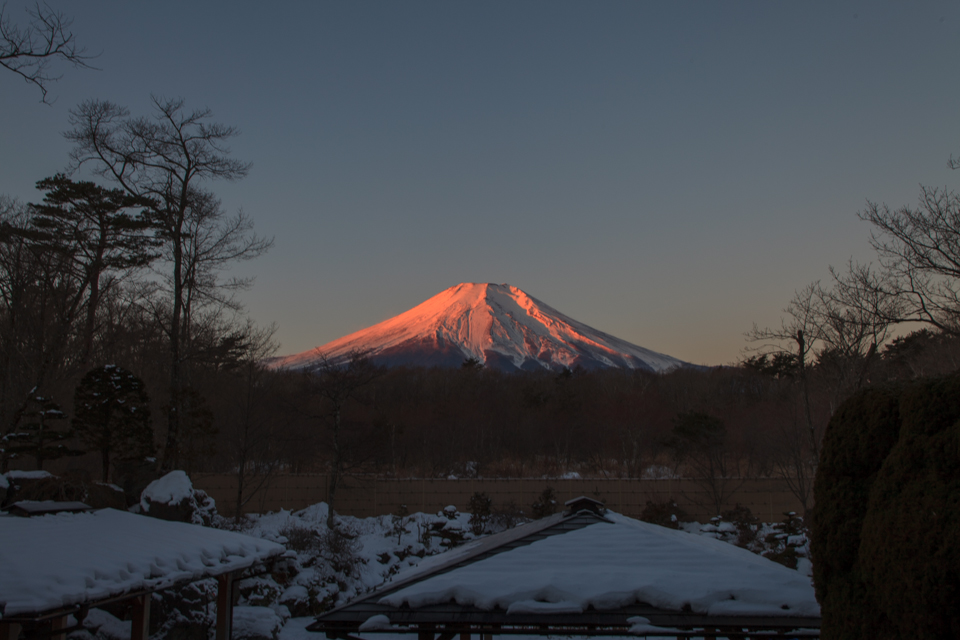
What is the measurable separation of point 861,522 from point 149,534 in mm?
8370

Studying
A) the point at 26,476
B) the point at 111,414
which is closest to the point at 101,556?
the point at 26,476

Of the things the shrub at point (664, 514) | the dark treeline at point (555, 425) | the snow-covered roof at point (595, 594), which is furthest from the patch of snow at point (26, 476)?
the shrub at point (664, 514)

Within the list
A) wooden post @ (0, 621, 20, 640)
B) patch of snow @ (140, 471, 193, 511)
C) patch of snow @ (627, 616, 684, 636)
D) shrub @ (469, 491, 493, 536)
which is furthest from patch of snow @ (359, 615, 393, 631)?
shrub @ (469, 491, 493, 536)

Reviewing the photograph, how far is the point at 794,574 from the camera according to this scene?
5.54 metres

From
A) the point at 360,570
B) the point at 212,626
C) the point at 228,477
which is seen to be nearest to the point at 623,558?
the point at 212,626

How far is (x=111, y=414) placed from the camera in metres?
13.1

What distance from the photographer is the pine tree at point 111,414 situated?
13.0 m

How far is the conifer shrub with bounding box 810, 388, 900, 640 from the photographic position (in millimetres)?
3850

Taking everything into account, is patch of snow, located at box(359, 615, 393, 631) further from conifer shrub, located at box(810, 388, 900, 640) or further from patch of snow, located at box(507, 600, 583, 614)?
conifer shrub, located at box(810, 388, 900, 640)

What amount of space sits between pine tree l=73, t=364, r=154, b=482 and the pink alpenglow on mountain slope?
68.5m

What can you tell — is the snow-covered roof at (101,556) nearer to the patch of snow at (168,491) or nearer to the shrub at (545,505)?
the patch of snow at (168,491)

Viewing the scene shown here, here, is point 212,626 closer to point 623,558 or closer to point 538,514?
point 623,558

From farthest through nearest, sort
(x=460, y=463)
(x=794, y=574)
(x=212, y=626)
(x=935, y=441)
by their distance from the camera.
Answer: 1. (x=460, y=463)
2. (x=212, y=626)
3. (x=794, y=574)
4. (x=935, y=441)

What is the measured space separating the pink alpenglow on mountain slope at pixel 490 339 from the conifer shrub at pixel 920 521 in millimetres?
78817
